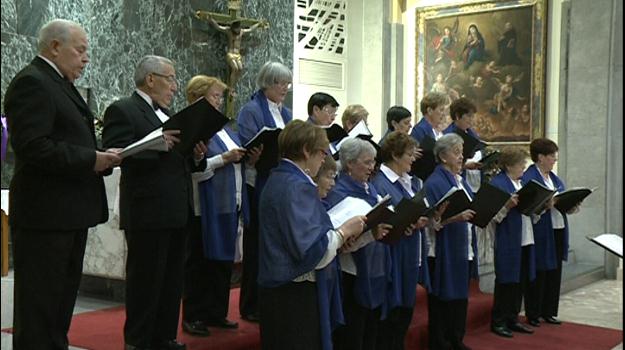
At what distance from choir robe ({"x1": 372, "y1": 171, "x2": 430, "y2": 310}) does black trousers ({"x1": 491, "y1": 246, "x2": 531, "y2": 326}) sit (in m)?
1.58

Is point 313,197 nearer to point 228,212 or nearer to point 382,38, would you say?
point 228,212

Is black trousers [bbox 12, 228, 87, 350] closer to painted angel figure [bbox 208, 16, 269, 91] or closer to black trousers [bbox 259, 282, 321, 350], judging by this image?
black trousers [bbox 259, 282, 321, 350]

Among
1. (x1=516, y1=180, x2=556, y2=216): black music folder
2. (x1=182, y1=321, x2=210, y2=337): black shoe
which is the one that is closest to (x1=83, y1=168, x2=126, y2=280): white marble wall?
(x1=182, y1=321, x2=210, y2=337): black shoe

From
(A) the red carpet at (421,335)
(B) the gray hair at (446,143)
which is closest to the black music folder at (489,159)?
(A) the red carpet at (421,335)

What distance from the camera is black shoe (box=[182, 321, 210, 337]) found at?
4367 millimetres

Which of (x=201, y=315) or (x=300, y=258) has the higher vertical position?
(x=300, y=258)

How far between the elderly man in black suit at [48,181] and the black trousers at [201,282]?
116 cm

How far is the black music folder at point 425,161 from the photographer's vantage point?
5559 mm

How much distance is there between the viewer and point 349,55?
12305 millimetres

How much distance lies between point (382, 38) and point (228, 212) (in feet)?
26.5

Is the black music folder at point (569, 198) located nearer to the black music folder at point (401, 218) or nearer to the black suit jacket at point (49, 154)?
the black music folder at point (401, 218)

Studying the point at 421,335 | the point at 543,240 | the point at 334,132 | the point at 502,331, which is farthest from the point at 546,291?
the point at 334,132

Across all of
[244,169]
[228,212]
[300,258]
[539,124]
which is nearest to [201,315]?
[228,212]

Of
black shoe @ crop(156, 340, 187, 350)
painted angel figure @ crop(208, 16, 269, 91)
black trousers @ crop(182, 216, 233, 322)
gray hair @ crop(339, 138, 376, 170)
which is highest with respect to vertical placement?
painted angel figure @ crop(208, 16, 269, 91)
